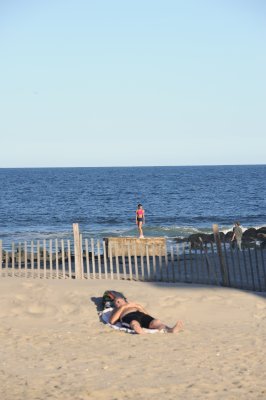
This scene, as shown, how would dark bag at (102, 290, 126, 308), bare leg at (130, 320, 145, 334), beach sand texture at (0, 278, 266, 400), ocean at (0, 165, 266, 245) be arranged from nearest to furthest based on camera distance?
1. beach sand texture at (0, 278, 266, 400)
2. bare leg at (130, 320, 145, 334)
3. dark bag at (102, 290, 126, 308)
4. ocean at (0, 165, 266, 245)

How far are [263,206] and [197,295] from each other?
62.0 metres

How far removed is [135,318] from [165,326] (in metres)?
0.58

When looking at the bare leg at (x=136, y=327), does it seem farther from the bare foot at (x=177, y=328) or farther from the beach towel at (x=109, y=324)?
the bare foot at (x=177, y=328)

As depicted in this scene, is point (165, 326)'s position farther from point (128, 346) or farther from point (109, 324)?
point (128, 346)

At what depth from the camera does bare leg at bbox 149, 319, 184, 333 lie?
1271cm

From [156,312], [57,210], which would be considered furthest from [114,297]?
[57,210]

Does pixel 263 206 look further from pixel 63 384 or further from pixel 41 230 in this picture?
pixel 63 384

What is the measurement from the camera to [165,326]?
42.2 ft

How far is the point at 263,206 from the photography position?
7569cm

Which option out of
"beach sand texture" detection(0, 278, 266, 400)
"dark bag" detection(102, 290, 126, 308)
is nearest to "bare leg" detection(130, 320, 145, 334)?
"beach sand texture" detection(0, 278, 266, 400)

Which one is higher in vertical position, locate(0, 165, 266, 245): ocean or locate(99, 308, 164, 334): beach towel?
locate(0, 165, 266, 245): ocean

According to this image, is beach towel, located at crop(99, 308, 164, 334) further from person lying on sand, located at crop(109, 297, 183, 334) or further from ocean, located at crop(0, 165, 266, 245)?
ocean, located at crop(0, 165, 266, 245)

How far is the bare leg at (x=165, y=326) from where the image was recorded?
41.7 ft

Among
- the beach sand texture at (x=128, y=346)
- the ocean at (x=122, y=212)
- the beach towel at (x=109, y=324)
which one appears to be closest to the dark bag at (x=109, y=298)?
the beach towel at (x=109, y=324)
